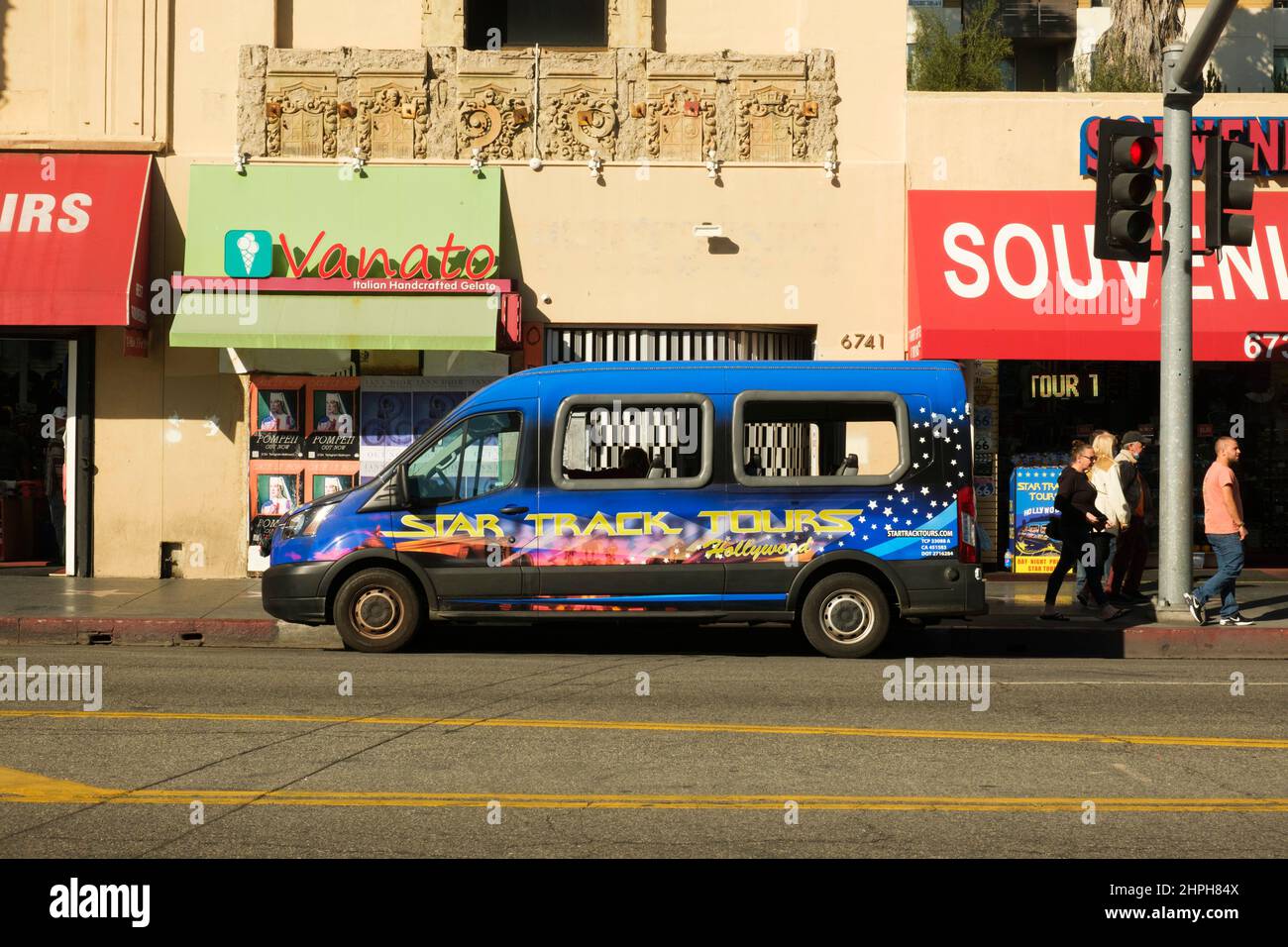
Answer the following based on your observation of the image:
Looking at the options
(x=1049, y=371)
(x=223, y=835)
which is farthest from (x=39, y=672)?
(x=1049, y=371)

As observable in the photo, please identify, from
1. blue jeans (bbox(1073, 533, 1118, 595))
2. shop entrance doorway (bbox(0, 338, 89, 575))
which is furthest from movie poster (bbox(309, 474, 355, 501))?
blue jeans (bbox(1073, 533, 1118, 595))

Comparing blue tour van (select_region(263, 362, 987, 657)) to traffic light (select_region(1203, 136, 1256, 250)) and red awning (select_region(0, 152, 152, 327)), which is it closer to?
traffic light (select_region(1203, 136, 1256, 250))

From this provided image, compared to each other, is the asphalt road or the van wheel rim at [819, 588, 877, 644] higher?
the van wheel rim at [819, 588, 877, 644]

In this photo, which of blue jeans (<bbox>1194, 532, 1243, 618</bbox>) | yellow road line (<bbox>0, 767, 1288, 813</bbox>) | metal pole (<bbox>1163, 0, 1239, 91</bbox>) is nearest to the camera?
yellow road line (<bbox>0, 767, 1288, 813</bbox>)

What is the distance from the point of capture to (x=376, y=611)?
12.6 meters

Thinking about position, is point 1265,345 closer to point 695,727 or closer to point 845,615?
point 845,615

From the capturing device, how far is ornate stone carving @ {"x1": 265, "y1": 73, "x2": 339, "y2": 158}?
18172 millimetres

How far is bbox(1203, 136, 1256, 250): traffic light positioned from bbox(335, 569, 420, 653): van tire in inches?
313

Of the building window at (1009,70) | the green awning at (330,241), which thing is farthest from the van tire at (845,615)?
the building window at (1009,70)

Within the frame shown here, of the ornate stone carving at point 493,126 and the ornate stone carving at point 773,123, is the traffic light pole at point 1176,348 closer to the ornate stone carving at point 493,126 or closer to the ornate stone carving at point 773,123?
the ornate stone carving at point 773,123

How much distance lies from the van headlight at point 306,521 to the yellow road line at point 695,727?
3513 mm

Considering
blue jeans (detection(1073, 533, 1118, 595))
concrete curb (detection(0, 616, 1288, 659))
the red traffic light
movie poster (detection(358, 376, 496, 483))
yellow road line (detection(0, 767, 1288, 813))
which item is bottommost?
yellow road line (detection(0, 767, 1288, 813))
